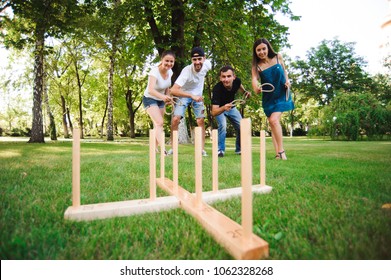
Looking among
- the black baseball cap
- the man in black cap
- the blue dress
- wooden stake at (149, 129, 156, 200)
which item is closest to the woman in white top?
the man in black cap

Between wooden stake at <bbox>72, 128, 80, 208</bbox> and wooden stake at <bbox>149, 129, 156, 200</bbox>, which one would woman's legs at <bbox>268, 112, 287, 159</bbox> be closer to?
wooden stake at <bbox>149, 129, 156, 200</bbox>

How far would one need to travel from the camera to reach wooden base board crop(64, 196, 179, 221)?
171cm

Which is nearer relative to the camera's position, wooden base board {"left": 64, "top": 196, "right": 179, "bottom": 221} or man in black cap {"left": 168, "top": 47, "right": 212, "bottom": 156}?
wooden base board {"left": 64, "top": 196, "right": 179, "bottom": 221}

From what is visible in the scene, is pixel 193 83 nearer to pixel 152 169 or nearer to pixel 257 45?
pixel 257 45

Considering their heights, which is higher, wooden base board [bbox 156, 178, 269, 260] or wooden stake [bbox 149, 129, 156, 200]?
wooden stake [bbox 149, 129, 156, 200]

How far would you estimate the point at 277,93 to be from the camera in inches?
181

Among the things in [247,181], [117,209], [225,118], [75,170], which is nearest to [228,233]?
[247,181]

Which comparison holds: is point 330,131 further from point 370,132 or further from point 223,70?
point 223,70

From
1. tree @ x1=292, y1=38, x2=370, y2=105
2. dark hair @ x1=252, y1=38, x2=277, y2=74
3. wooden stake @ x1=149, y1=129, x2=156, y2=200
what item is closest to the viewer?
wooden stake @ x1=149, y1=129, x2=156, y2=200

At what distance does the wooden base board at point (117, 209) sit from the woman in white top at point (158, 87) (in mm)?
2601

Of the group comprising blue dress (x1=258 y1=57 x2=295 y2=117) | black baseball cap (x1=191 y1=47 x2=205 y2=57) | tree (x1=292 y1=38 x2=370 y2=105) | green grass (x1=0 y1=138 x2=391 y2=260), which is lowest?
green grass (x1=0 y1=138 x2=391 y2=260)

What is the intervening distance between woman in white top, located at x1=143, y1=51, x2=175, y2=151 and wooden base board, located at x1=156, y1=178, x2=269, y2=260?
282cm

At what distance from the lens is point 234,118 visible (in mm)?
5391

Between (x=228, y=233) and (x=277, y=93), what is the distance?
3753 mm
